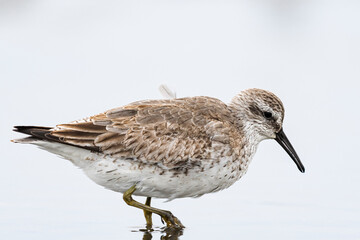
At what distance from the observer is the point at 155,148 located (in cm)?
779

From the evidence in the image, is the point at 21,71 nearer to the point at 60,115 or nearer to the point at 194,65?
the point at 60,115

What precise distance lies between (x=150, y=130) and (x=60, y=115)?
4.02m

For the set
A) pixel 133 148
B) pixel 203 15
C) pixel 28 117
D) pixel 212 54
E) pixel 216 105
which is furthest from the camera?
pixel 203 15

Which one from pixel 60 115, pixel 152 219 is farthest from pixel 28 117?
pixel 152 219

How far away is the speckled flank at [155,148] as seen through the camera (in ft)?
25.5

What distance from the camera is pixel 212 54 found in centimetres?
1459

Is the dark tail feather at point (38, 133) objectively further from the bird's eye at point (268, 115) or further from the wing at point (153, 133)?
the bird's eye at point (268, 115)

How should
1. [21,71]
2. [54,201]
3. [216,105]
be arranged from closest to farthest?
[216,105] < [54,201] < [21,71]

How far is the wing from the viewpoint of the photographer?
25.5 feet

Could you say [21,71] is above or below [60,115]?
above

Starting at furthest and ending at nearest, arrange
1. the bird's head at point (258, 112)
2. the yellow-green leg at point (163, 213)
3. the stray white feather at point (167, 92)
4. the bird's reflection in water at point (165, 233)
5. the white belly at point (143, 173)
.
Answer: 1. the stray white feather at point (167, 92)
2. the bird's head at point (258, 112)
3. the yellow-green leg at point (163, 213)
4. the bird's reflection in water at point (165, 233)
5. the white belly at point (143, 173)

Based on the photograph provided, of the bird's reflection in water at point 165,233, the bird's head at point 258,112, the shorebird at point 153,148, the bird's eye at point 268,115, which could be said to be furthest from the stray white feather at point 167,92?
the bird's reflection in water at point 165,233

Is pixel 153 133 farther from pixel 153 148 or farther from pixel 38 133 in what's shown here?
pixel 38 133

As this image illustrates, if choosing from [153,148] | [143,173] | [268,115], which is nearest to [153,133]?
[153,148]
